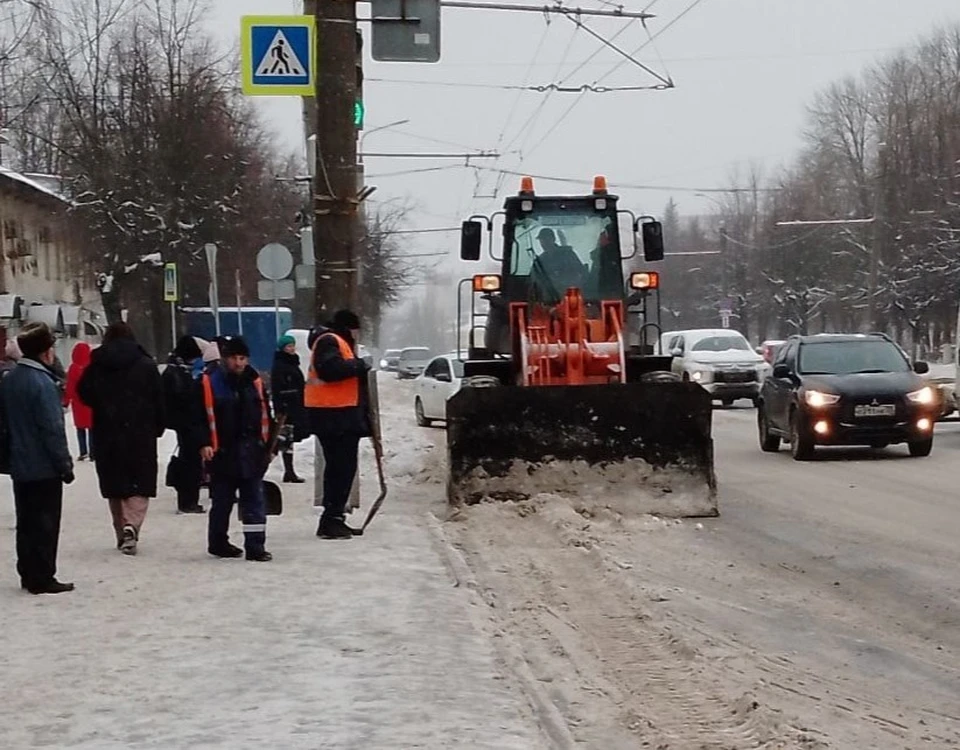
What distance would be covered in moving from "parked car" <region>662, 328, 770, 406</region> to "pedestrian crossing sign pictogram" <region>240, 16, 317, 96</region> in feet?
67.8

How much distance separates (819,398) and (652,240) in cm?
403

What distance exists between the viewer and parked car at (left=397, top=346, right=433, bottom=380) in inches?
2515

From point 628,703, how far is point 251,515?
15.2 ft

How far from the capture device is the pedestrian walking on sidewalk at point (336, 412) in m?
11.6

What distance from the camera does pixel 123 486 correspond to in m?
11.1

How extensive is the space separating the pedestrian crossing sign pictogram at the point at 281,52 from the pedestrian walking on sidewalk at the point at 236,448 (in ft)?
9.91

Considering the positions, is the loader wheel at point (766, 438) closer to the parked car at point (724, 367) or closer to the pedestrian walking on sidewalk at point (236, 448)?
the parked car at point (724, 367)

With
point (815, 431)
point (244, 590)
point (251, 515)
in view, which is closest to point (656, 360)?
point (815, 431)

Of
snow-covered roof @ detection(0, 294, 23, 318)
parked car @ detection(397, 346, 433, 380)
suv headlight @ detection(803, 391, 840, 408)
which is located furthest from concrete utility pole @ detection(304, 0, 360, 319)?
parked car @ detection(397, 346, 433, 380)

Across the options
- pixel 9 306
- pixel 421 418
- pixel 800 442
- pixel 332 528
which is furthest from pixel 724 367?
pixel 332 528

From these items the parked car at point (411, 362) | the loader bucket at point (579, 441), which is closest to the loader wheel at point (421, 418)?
the loader bucket at point (579, 441)

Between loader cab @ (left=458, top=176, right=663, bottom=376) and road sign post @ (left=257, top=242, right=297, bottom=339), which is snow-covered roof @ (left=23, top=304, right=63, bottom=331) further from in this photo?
loader cab @ (left=458, top=176, right=663, bottom=376)

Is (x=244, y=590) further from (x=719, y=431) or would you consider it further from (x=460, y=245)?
(x=719, y=431)

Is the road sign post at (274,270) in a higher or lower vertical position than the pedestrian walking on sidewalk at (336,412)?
higher
